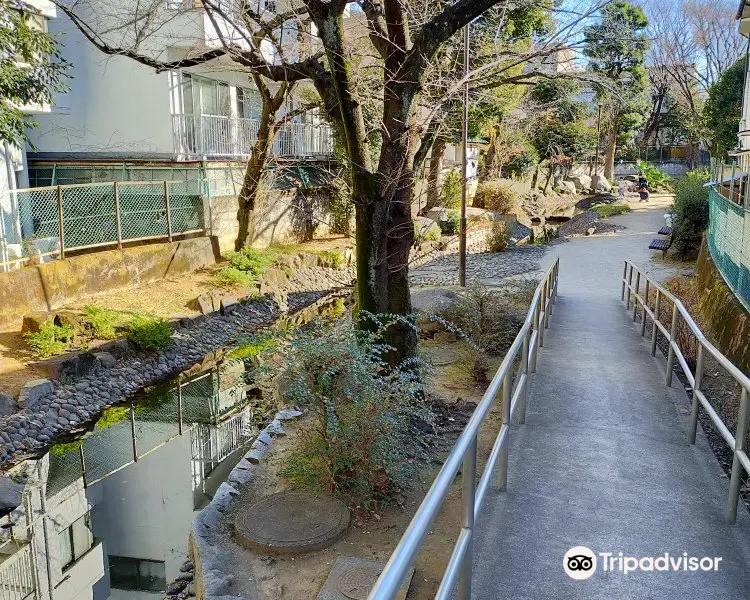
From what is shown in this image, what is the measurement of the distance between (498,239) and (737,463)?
20.1m

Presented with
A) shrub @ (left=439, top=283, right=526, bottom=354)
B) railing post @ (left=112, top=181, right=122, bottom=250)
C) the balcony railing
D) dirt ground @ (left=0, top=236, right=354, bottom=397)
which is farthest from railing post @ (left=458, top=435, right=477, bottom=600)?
the balcony railing

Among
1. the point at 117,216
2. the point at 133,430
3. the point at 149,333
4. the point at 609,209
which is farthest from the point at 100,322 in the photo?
the point at 609,209

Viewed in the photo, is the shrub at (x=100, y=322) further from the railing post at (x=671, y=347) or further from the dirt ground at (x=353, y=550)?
the railing post at (x=671, y=347)

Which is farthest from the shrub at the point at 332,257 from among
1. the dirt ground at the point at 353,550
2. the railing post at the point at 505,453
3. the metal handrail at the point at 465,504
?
the railing post at the point at 505,453

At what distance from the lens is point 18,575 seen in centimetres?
676

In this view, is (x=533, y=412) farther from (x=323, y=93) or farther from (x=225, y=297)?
(x=225, y=297)

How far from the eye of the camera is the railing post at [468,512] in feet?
9.55

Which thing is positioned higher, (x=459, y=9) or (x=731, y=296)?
(x=459, y=9)

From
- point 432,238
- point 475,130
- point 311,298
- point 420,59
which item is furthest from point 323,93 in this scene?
point 475,130

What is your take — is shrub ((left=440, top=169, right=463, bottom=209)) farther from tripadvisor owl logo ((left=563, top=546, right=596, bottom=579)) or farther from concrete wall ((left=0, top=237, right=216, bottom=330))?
tripadvisor owl logo ((left=563, top=546, right=596, bottom=579))

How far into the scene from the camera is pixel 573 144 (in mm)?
35156

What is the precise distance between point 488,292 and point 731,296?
437cm

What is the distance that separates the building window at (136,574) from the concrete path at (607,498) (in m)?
4.14

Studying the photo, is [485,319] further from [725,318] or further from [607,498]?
[607,498]
